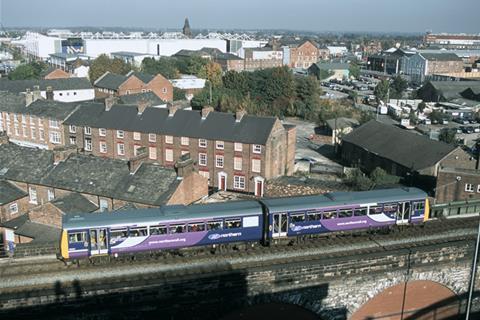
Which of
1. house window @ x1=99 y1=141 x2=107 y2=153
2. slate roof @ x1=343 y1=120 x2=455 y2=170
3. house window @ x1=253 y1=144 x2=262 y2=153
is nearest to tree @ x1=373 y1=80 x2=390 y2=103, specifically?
slate roof @ x1=343 y1=120 x2=455 y2=170

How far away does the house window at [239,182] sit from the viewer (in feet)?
159

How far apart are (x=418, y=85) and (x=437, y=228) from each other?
375ft

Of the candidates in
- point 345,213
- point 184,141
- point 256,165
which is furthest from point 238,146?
point 345,213

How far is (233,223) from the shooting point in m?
23.5

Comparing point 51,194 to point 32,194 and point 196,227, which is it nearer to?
point 32,194

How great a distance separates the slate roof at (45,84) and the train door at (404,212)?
209 feet

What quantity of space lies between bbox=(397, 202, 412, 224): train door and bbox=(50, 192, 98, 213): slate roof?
68.8 ft

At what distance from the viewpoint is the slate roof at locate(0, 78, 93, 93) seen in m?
72.9

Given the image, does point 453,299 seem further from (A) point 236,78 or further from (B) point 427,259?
(A) point 236,78

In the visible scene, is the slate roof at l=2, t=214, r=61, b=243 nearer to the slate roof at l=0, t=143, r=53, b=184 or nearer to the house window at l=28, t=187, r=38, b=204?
the house window at l=28, t=187, r=38, b=204

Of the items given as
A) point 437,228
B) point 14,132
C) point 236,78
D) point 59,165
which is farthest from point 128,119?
point 236,78

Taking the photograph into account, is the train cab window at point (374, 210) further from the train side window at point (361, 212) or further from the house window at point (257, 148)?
the house window at point (257, 148)

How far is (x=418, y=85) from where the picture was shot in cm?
13212

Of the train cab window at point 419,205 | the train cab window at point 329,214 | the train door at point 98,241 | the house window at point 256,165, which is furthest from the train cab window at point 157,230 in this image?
the house window at point 256,165
